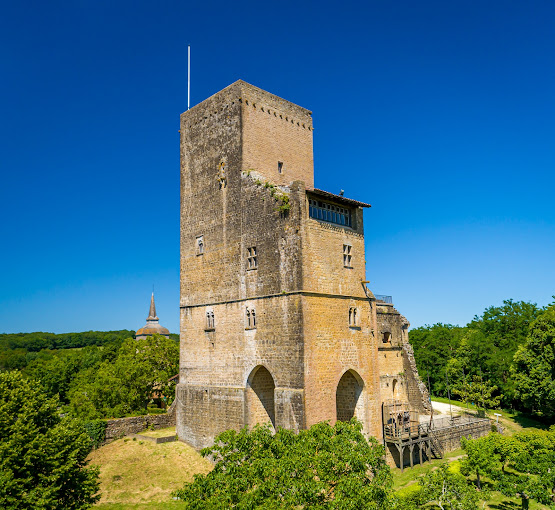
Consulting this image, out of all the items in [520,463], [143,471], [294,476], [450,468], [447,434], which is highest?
[294,476]

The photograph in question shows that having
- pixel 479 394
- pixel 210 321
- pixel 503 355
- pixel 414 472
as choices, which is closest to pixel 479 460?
pixel 414 472

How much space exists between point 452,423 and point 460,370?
75.2ft

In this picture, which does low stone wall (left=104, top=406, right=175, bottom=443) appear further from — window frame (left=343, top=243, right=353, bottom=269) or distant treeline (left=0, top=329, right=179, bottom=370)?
distant treeline (left=0, top=329, right=179, bottom=370)

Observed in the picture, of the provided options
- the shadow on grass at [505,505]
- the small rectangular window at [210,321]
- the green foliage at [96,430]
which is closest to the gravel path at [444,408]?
the shadow on grass at [505,505]

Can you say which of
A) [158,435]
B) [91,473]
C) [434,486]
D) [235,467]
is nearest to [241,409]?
[158,435]

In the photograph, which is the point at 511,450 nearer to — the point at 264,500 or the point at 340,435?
the point at 340,435

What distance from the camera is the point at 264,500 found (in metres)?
15.5

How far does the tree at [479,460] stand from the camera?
27734 millimetres

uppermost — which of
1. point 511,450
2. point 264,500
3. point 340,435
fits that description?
point 340,435

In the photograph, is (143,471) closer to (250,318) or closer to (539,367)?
(250,318)

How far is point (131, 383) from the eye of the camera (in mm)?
41812

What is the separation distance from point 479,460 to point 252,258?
17.9 meters

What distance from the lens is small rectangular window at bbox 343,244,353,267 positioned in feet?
102

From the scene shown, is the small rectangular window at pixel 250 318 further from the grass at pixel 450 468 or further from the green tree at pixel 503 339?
the green tree at pixel 503 339
